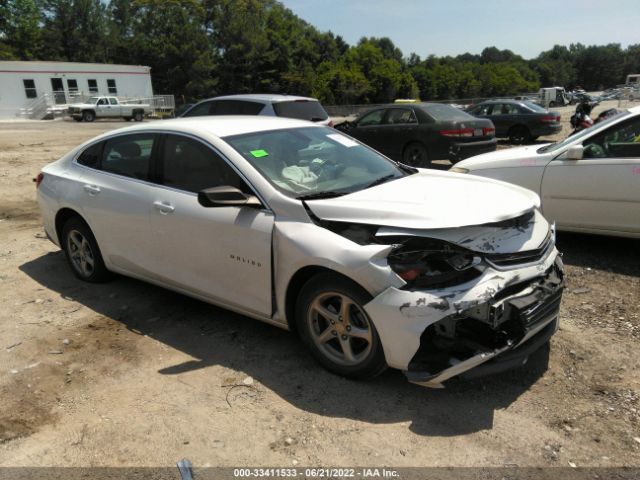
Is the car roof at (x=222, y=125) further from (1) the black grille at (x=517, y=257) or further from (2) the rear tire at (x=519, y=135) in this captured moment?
(2) the rear tire at (x=519, y=135)

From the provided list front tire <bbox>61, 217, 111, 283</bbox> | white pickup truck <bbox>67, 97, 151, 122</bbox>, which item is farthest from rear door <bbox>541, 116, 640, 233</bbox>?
white pickup truck <bbox>67, 97, 151, 122</bbox>

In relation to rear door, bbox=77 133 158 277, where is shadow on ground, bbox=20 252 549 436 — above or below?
below

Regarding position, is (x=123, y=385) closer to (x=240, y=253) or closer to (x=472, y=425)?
(x=240, y=253)

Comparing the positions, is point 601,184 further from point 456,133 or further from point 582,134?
point 456,133

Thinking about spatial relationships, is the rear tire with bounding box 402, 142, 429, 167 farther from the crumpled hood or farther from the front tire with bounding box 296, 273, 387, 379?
the front tire with bounding box 296, 273, 387, 379

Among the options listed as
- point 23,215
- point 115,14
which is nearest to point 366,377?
point 23,215

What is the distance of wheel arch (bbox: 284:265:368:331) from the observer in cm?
323

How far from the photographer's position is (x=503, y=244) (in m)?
3.19

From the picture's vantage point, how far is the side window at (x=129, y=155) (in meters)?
4.37

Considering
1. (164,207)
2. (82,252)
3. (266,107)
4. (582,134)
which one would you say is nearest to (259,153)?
(164,207)

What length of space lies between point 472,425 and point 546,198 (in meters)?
3.44

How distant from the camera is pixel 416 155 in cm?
1167

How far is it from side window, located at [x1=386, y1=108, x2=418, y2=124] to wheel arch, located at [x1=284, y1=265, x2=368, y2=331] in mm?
8939

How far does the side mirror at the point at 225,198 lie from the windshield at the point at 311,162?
0.70 feet
